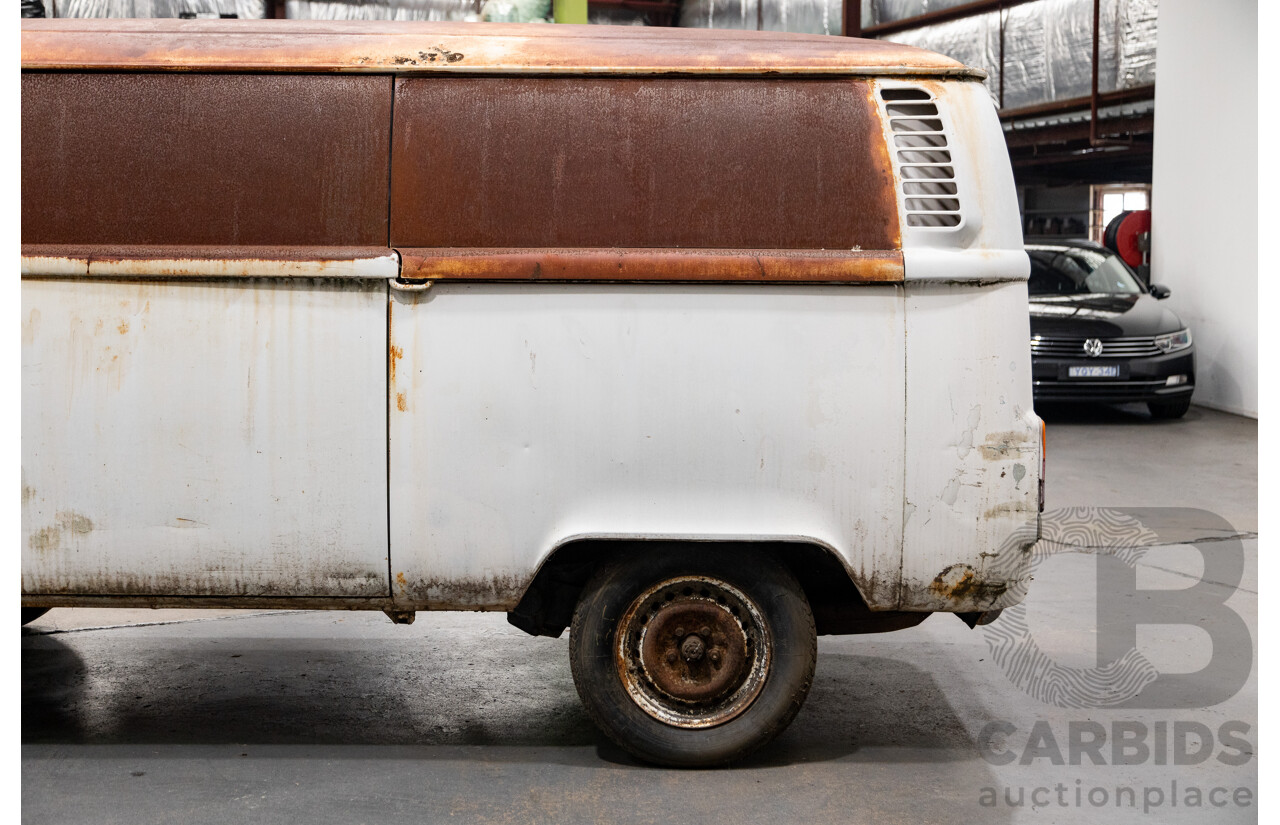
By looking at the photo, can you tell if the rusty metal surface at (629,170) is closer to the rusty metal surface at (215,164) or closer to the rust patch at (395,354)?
the rusty metal surface at (215,164)

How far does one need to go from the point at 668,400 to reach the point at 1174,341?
913 cm

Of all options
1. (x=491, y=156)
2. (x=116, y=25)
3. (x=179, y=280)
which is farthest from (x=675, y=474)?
(x=116, y=25)

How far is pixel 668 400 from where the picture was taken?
3.62 meters

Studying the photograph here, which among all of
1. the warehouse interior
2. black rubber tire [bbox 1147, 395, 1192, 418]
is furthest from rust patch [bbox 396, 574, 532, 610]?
black rubber tire [bbox 1147, 395, 1192, 418]

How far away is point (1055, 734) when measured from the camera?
4250 mm

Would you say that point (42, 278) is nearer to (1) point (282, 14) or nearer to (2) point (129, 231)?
(2) point (129, 231)

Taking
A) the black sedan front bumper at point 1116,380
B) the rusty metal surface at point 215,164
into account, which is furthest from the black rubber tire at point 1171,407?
the rusty metal surface at point 215,164

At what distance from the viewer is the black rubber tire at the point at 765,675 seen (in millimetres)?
3771

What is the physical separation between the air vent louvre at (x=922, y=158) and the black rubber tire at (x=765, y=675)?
1.22 meters

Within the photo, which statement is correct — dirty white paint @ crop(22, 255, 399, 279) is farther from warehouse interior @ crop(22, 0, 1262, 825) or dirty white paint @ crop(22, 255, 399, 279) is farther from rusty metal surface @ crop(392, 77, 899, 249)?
warehouse interior @ crop(22, 0, 1262, 825)

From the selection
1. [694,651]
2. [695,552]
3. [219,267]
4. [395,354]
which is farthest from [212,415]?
[694,651]

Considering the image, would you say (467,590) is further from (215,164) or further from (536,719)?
(215,164)

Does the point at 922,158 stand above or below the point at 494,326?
above

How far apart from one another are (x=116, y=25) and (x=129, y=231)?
2.65 feet
